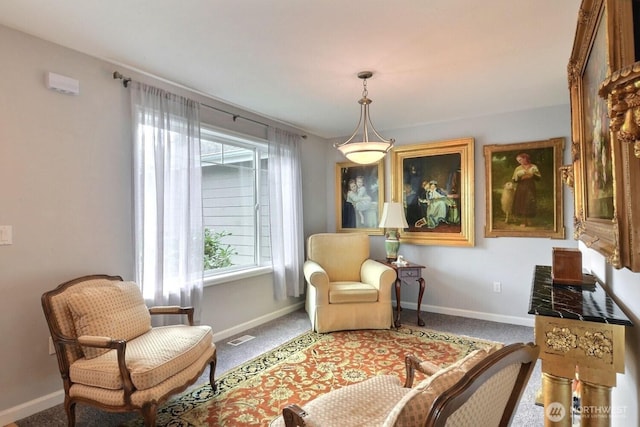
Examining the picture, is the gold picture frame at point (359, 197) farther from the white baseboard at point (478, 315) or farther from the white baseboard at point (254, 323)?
the white baseboard at point (254, 323)

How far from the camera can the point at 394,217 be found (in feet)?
13.4

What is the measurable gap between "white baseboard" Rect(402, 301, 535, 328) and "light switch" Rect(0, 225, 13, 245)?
405 centimetres

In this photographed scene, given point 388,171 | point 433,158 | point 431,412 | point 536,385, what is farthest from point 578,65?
point 388,171

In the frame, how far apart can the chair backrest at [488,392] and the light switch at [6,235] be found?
2.54m

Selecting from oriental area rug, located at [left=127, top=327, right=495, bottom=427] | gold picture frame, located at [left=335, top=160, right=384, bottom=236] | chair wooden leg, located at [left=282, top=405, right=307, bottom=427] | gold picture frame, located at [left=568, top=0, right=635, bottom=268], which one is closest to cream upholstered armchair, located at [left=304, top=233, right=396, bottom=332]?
oriental area rug, located at [left=127, top=327, right=495, bottom=427]

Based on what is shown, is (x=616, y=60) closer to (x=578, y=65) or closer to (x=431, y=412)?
(x=578, y=65)

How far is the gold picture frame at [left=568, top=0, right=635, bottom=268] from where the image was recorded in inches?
39.3

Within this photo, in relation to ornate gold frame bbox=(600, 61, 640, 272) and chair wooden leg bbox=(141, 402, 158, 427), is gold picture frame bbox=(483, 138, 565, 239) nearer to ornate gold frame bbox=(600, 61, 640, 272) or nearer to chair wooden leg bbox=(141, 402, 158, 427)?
ornate gold frame bbox=(600, 61, 640, 272)

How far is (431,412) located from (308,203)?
4046 mm

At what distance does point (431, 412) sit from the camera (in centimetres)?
79

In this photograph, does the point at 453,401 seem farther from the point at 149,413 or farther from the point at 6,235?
the point at 6,235

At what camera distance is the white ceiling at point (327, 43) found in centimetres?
188

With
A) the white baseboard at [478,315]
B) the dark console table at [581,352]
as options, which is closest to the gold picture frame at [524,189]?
the white baseboard at [478,315]

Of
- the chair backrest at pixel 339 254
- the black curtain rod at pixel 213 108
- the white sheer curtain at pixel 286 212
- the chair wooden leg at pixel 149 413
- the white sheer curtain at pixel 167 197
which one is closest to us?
the chair wooden leg at pixel 149 413
